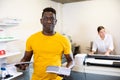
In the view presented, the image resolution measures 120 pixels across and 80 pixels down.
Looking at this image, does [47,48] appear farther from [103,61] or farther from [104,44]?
[104,44]

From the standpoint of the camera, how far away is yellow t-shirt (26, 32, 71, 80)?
1.47m

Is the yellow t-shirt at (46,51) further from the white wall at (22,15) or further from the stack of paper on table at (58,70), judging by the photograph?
the white wall at (22,15)

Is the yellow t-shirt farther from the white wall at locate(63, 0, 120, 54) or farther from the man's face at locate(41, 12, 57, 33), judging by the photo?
the white wall at locate(63, 0, 120, 54)

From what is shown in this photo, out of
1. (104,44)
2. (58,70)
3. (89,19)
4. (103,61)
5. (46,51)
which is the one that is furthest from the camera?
(89,19)

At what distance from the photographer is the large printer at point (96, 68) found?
2330 millimetres

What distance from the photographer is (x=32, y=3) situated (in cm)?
335

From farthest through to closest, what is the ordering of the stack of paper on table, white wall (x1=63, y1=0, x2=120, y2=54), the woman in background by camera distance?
white wall (x1=63, y1=0, x2=120, y2=54) < the woman in background < the stack of paper on table

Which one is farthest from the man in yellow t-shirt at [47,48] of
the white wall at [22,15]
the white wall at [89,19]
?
the white wall at [89,19]

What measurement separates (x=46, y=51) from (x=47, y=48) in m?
0.03

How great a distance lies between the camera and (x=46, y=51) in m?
1.49

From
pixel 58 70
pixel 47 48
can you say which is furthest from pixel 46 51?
pixel 58 70

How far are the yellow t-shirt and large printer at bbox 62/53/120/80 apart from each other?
40.1 inches

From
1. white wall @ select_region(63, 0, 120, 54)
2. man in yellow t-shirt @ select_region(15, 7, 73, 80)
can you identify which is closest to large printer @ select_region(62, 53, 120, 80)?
man in yellow t-shirt @ select_region(15, 7, 73, 80)

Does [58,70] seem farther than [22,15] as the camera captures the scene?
No
